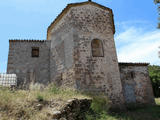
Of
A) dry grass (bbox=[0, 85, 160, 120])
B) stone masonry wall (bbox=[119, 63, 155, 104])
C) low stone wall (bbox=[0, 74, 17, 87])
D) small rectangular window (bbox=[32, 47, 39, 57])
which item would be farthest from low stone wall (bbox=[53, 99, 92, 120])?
small rectangular window (bbox=[32, 47, 39, 57])

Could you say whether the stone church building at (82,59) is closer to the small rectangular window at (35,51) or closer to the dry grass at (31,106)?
the small rectangular window at (35,51)

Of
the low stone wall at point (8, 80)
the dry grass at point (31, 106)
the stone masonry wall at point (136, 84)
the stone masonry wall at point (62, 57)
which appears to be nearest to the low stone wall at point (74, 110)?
the dry grass at point (31, 106)

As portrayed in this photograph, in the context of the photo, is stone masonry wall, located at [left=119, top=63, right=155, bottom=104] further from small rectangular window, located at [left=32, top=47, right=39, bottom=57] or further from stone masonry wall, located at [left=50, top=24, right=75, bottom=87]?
small rectangular window, located at [left=32, top=47, right=39, bottom=57]

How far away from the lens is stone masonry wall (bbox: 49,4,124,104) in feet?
29.2

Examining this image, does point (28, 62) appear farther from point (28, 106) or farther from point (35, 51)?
point (28, 106)

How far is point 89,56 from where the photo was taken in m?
9.36

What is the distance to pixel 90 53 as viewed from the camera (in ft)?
31.1

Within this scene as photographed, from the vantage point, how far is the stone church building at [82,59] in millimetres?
9086

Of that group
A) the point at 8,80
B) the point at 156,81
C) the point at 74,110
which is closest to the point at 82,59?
the point at 74,110

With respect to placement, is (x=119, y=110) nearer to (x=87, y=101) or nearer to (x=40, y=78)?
(x=87, y=101)

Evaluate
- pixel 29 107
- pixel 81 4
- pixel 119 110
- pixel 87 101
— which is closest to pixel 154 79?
pixel 119 110

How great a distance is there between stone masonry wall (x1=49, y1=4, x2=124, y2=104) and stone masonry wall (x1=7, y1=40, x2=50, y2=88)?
2.16 meters

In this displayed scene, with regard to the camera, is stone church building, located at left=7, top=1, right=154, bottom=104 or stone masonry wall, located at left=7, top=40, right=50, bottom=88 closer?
stone church building, located at left=7, top=1, right=154, bottom=104

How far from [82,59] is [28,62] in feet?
15.5
